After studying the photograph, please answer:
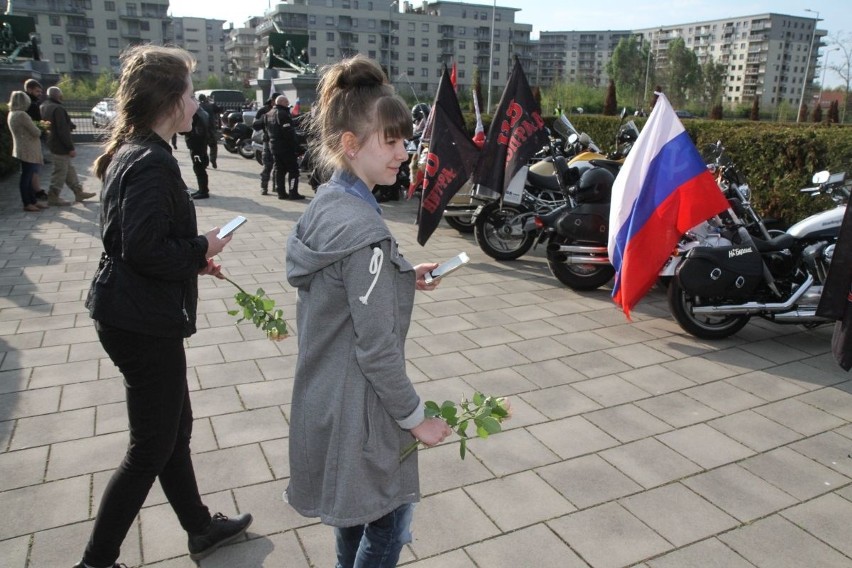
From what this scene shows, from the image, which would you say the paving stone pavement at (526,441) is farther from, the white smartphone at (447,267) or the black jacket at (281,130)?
the black jacket at (281,130)

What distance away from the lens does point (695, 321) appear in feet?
16.6

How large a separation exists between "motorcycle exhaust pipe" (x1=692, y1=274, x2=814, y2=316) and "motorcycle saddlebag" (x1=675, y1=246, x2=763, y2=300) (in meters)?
0.12

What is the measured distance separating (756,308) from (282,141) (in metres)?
8.55

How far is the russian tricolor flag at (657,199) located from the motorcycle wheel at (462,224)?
4.28 metres

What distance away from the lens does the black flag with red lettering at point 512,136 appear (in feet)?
22.7

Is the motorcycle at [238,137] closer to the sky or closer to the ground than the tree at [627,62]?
closer to the ground

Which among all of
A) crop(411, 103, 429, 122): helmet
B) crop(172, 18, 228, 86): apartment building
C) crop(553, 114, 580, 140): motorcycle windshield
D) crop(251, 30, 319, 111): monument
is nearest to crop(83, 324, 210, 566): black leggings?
crop(553, 114, 580, 140): motorcycle windshield

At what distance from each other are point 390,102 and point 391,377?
70 cm

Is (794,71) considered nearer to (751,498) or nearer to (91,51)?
(91,51)

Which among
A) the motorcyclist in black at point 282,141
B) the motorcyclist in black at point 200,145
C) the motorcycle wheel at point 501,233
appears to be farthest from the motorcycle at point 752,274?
the motorcyclist in black at point 200,145

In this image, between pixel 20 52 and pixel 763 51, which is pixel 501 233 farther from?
pixel 763 51

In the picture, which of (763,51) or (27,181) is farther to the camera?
(763,51)

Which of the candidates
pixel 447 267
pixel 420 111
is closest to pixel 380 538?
pixel 447 267

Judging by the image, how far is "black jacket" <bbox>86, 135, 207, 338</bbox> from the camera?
1.94m
